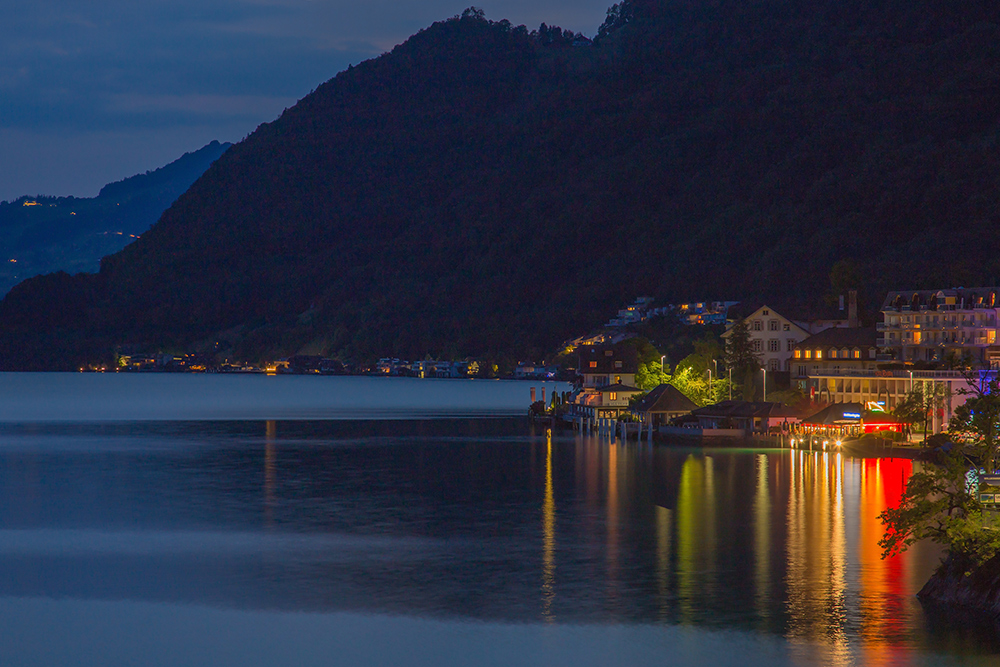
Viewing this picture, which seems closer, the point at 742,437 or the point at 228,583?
the point at 228,583

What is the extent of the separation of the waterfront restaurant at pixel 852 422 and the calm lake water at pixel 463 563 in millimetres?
4583

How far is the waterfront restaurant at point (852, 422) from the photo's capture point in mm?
82688

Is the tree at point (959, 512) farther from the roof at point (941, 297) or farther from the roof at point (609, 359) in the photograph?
the roof at point (609, 359)

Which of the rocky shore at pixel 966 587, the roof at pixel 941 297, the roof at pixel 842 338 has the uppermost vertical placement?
the roof at pixel 941 297

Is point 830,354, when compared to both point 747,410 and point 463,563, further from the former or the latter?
point 463,563

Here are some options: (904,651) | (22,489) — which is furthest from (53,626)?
(22,489)

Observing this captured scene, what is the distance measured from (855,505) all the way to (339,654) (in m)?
32.8

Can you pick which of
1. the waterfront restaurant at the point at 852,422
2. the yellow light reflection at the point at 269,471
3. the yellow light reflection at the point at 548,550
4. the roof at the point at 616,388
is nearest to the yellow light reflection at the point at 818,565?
the yellow light reflection at the point at 548,550

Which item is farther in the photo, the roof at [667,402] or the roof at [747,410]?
the roof at [667,402]

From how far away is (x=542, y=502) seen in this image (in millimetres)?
57469

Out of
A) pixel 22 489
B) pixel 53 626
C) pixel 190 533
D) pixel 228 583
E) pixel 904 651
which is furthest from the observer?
pixel 22 489

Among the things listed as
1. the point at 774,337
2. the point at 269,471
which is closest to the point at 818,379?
the point at 774,337

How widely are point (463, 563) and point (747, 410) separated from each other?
57018 mm

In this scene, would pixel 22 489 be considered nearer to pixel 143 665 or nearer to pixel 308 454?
pixel 308 454
